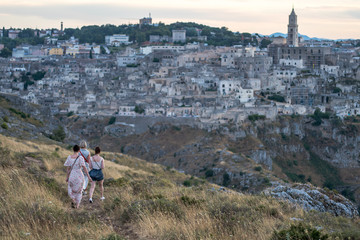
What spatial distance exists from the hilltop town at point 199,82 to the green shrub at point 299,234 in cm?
3740

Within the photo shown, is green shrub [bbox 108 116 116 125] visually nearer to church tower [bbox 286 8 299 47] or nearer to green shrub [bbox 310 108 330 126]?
green shrub [bbox 310 108 330 126]

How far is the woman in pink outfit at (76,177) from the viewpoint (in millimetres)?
8094

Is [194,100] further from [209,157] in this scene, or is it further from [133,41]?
[133,41]

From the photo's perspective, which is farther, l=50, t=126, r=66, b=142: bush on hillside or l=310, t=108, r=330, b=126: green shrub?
l=310, t=108, r=330, b=126: green shrub

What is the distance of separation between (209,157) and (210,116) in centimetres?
578

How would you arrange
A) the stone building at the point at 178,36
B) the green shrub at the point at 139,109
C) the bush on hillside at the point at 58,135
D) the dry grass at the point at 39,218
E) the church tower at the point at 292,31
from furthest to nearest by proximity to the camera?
the stone building at the point at 178,36 < the church tower at the point at 292,31 < the green shrub at the point at 139,109 < the bush on hillside at the point at 58,135 < the dry grass at the point at 39,218

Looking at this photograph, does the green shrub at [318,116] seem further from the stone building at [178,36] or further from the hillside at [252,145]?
the stone building at [178,36]

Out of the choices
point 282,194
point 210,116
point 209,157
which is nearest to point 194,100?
point 210,116

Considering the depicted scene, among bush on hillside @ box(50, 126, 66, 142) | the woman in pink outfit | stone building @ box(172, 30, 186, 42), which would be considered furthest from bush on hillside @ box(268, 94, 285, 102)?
the woman in pink outfit

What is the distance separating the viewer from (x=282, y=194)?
9789mm

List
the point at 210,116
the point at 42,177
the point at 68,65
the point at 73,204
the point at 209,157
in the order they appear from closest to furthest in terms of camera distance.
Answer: the point at 73,204
the point at 42,177
the point at 209,157
the point at 210,116
the point at 68,65

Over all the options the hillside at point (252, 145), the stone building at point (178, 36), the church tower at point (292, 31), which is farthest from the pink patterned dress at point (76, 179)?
the stone building at point (178, 36)

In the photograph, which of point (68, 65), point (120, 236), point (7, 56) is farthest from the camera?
point (7, 56)

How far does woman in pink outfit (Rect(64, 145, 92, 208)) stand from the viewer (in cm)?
809
